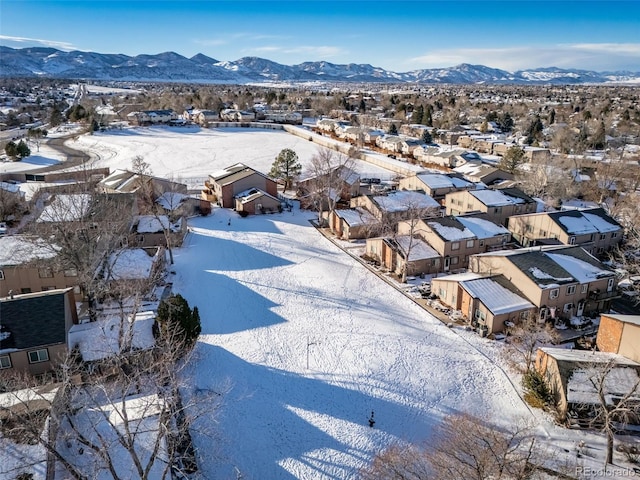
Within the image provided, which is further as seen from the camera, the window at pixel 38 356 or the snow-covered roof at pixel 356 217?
the snow-covered roof at pixel 356 217

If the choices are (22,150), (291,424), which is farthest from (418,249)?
(22,150)

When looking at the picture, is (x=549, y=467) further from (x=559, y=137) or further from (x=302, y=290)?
(x=559, y=137)

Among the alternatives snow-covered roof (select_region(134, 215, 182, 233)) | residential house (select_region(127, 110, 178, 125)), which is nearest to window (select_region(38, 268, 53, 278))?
snow-covered roof (select_region(134, 215, 182, 233))

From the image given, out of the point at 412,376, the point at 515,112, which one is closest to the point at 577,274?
the point at 412,376

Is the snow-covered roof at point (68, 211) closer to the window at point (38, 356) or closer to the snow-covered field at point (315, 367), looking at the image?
the snow-covered field at point (315, 367)

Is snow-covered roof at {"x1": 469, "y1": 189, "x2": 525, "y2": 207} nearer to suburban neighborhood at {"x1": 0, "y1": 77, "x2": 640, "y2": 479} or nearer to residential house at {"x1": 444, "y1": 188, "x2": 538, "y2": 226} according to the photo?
residential house at {"x1": 444, "y1": 188, "x2": 538, "y2": 226}

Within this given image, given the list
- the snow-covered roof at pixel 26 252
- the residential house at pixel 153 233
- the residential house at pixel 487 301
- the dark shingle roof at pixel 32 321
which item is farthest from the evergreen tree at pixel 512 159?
the dark shingle roof at pixel 32 321
